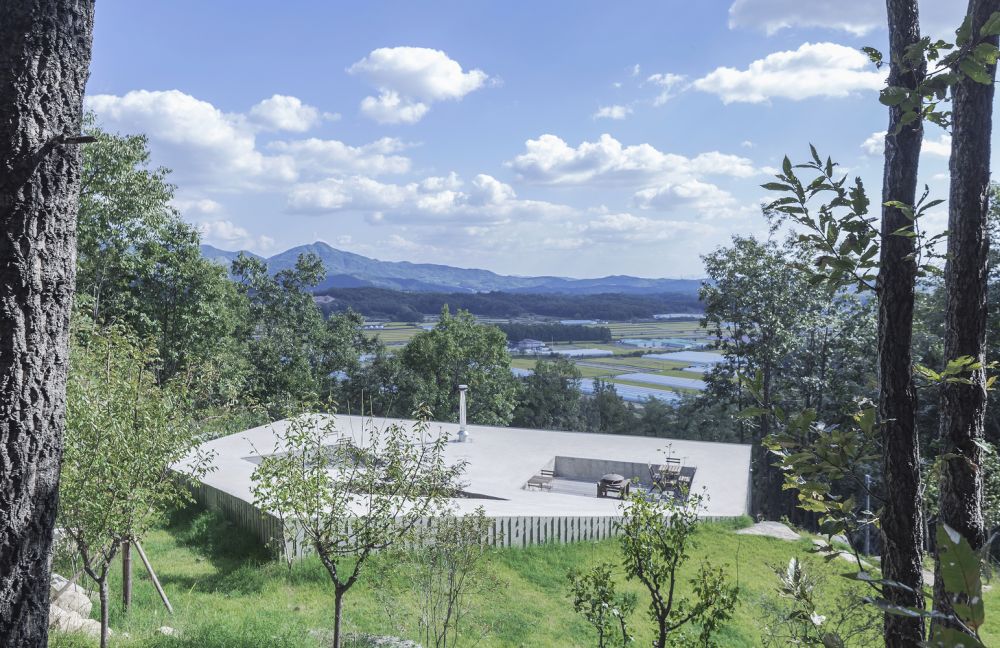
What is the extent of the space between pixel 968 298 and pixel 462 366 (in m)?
26.9

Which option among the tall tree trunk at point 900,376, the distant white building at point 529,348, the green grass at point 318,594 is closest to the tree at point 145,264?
the green grass at point 318,594

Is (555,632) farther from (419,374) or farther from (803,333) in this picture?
(419,374)

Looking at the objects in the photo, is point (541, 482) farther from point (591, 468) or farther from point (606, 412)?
point (606, 412)

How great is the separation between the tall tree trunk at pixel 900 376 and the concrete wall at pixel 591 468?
11646 millimetres

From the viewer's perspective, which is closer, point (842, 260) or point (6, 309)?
A: point (842, 260)

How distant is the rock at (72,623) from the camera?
5719 mm

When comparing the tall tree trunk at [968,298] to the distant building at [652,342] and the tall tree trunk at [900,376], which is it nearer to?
the tall tree trunk at [900,376]

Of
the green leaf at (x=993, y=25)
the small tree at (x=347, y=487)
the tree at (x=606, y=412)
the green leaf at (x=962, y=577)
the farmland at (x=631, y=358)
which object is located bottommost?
the tree at (x=606, y=412)

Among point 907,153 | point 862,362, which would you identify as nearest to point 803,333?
point 862,362

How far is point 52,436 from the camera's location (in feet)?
8.26

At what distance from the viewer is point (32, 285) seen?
2.46 metres

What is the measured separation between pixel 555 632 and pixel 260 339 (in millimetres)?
23299

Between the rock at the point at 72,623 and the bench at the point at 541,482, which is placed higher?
the rock at the point at 72,623

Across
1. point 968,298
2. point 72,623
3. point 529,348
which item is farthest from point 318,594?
point 529,348
